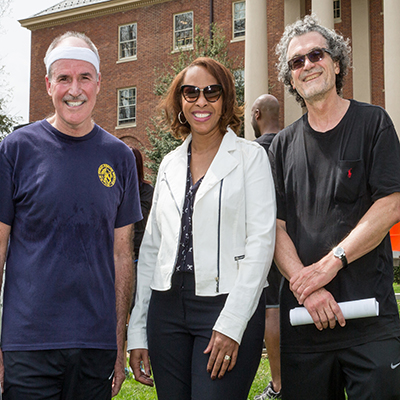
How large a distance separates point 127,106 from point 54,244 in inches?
1140

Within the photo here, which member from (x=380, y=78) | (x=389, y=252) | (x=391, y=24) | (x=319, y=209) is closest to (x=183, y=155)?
(x=319, y=209)

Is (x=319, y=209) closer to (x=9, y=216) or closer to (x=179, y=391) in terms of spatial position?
(x=179, y=391)

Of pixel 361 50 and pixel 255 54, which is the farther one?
pixel 361 50

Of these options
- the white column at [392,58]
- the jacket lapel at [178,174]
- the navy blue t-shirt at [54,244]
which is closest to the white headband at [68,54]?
the navy blue t-shirt at [54,244]

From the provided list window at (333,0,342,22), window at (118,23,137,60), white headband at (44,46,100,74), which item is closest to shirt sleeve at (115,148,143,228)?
white headband at (44,46,100,74)

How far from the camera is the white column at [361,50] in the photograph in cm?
2408

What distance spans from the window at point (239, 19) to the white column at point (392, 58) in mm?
9094

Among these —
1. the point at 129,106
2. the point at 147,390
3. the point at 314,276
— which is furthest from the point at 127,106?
the point at 314,276

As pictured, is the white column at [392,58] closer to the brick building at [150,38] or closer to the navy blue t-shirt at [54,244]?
the brick building at [150,38]

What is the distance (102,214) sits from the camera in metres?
2.73

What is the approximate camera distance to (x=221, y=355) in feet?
8.34

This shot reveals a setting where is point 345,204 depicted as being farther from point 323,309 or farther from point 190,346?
point 190,346

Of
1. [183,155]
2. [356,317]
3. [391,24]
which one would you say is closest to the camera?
[356,317]

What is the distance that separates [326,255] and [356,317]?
13.4 inches
